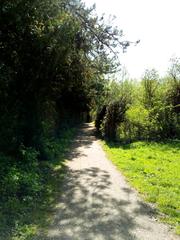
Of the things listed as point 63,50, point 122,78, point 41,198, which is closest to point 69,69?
point 63,50

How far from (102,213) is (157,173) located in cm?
525

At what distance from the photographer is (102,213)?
753 centimetres

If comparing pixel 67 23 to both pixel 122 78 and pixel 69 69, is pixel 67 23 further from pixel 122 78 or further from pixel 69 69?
pixel 122 78

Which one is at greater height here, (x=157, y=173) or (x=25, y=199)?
(x=25, y=199)

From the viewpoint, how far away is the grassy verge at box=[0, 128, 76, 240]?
6.41 metres

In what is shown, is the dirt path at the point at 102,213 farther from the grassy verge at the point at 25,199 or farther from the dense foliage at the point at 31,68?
the dense foliage at the point at 31,68

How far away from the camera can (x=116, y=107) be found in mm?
25328

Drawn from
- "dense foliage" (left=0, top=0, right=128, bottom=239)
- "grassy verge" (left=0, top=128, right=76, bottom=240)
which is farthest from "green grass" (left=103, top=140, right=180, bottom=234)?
"dense foliage" (left=0, top=0, right=128, bottom=239)

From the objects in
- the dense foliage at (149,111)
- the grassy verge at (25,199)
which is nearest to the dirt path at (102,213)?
the grassy verge at (25,199)

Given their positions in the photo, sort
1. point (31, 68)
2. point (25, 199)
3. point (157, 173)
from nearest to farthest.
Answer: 1. point (25, 199)
2. point (31, 68)
3. point (157, 173)

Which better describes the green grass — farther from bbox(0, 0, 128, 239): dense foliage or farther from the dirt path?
bbox(0, 0, 128, 239): dense foliage

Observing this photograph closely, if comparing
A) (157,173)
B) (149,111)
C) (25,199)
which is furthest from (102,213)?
(149,111)

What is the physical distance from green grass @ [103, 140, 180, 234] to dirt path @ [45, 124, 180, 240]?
1.23 feet

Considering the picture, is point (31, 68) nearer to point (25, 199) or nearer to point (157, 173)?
point (25, 199)
